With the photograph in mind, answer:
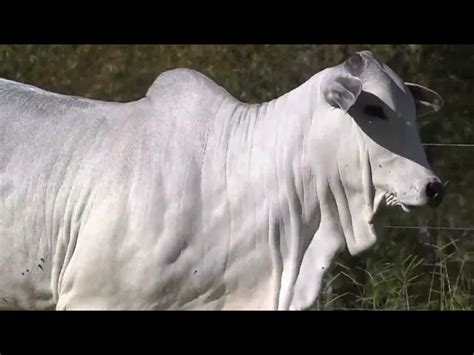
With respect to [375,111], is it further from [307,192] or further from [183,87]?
[183,87]

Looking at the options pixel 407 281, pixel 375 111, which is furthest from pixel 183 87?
pixel 407 281

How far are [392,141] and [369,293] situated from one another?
196 cm

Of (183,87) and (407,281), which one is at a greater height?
(183,87)

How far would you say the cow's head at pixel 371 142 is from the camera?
378 cm

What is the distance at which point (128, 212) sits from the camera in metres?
3.81

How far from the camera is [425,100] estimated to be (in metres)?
4.16

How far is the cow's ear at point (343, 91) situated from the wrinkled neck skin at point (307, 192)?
0.07 meters

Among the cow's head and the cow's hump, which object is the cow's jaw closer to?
the cow's head

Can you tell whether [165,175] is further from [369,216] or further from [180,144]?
[369,216]

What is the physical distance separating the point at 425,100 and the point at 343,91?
47 centimetres

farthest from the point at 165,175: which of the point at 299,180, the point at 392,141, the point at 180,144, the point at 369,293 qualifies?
the point at 369,293

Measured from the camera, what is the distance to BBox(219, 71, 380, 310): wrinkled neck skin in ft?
12.8

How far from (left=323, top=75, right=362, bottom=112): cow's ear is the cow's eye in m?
0.09

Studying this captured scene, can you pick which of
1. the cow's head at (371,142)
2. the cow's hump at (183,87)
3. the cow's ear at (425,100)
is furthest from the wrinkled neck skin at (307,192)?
the cow's ear at (425,100)
